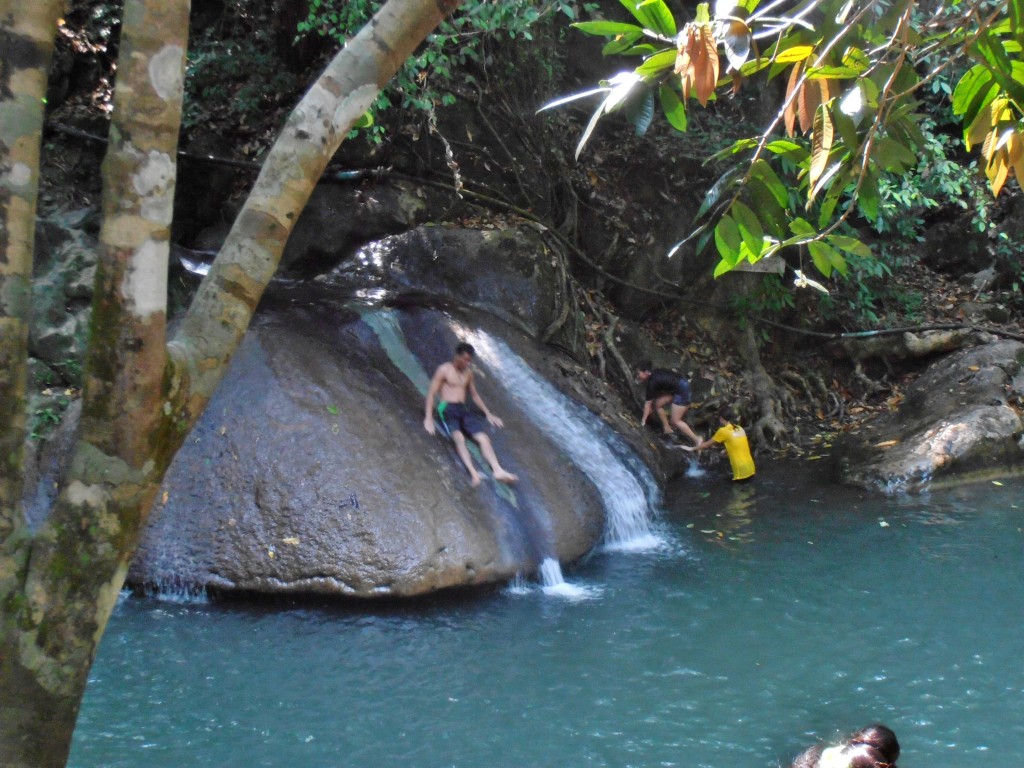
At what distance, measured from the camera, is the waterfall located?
28.5 ft

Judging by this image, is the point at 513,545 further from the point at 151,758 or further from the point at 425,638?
the point at 151,758

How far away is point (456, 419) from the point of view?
8.10 m

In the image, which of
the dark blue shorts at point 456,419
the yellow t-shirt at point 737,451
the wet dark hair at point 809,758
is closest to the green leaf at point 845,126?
the wet dark hair at point 809,758

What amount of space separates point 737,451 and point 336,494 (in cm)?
495

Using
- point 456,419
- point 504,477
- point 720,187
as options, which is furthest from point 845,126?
point 456,419

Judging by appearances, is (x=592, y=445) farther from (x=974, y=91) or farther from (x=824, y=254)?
(x=974, y=91)

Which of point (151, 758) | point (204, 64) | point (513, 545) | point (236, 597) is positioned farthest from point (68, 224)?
point (151, 758)

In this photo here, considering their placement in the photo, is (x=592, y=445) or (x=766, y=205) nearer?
(x=766, y=205)

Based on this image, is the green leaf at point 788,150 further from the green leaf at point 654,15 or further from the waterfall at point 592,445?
the waterfall at point 592,445

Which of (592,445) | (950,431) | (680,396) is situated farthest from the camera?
(680,396)

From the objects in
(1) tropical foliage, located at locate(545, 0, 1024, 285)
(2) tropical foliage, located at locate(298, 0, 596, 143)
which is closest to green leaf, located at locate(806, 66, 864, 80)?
(1) tropical foliage, located at locate(545, 0, 1024, 285)

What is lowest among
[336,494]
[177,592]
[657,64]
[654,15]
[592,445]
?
[177,592]

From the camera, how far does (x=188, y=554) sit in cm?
709

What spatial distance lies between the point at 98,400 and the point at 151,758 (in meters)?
3.37
